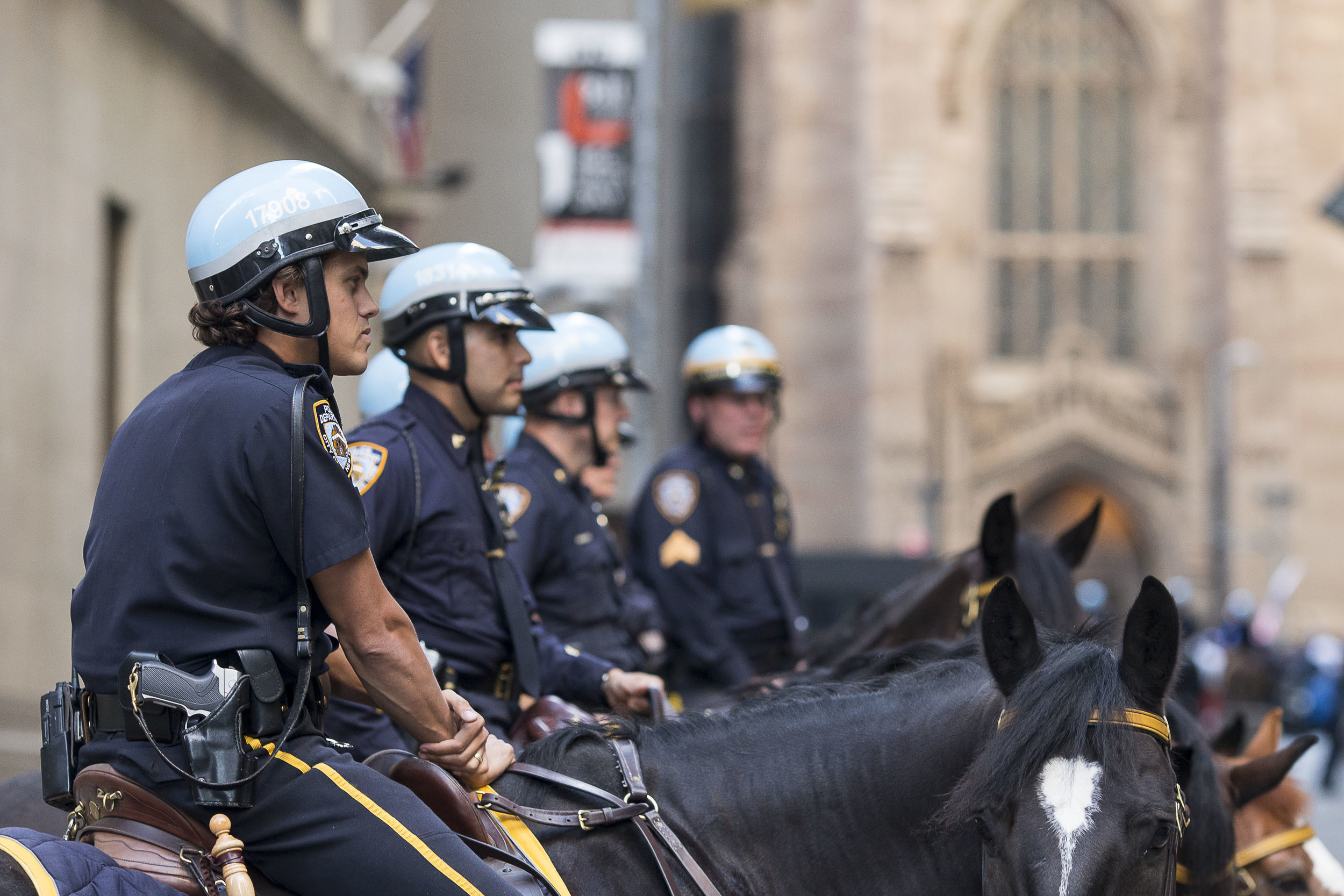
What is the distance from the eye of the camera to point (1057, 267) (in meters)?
43.2

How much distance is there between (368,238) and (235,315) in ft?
0.97

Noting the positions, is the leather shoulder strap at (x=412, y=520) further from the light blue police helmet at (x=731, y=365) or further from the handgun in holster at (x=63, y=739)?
the light blue police helmet at (x=731, y=365)

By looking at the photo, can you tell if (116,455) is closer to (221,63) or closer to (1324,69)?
(221,63)

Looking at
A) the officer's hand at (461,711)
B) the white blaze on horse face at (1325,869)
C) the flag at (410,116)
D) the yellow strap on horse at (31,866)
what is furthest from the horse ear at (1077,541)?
the flag at (410,116)

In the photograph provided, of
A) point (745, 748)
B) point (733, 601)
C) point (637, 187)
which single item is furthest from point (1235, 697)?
point (745, 748)

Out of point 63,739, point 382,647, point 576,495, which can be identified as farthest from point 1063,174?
point 63,739

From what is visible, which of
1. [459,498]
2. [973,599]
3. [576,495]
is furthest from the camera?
[576,495]

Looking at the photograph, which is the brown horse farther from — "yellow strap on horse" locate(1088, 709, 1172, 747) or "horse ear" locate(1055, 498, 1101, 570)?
"yellow strap on horse" locate(1088, 709, 1172, 747)

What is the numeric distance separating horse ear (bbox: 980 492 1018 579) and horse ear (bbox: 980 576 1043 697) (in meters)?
2.14

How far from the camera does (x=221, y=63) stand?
13234 millimetres

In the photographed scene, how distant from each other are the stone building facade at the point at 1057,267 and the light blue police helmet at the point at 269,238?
36273 millimetres

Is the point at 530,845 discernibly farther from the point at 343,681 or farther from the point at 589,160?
the point at 589,160

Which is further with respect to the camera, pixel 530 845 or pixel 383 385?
pixel 383 385

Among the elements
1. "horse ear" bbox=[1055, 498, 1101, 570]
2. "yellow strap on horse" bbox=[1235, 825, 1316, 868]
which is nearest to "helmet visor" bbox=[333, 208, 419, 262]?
"yellow strap on horse" bbox=[1235, 825, 1316, 868]
